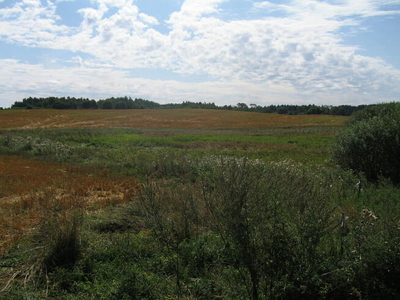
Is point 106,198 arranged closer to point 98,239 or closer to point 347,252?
point 98,239

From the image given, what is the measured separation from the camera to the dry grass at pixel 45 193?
823 centimetres

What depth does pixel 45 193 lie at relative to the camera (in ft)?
36.9

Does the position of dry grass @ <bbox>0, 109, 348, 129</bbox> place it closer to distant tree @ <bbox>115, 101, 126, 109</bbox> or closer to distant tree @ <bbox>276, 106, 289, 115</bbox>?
distant tree @ <bbox>115, 101, 126, 109</bbox>

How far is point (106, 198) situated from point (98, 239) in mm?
4277

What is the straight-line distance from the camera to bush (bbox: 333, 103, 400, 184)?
12.8 meters

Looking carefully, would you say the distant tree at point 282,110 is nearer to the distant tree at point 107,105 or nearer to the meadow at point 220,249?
the distant tree at point 107,105

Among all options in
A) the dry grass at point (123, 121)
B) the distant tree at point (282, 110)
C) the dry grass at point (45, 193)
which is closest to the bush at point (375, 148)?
the dry grass at point (45, 193)

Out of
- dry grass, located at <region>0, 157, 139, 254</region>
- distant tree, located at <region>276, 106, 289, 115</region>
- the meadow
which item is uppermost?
distant tree, located at <region>276, 106, 289, 115</region>

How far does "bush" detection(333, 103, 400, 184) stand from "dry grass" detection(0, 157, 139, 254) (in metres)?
9.20

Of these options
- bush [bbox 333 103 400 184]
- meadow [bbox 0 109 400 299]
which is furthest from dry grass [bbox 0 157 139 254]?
bush [bbox 333 103 400 184]

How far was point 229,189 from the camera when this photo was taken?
197 inches

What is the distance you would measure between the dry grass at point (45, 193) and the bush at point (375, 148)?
920cm

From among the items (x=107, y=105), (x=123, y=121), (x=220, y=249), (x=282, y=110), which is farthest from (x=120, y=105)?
(x=220, y=249)

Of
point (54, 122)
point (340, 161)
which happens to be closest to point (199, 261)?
point (340, 161)
